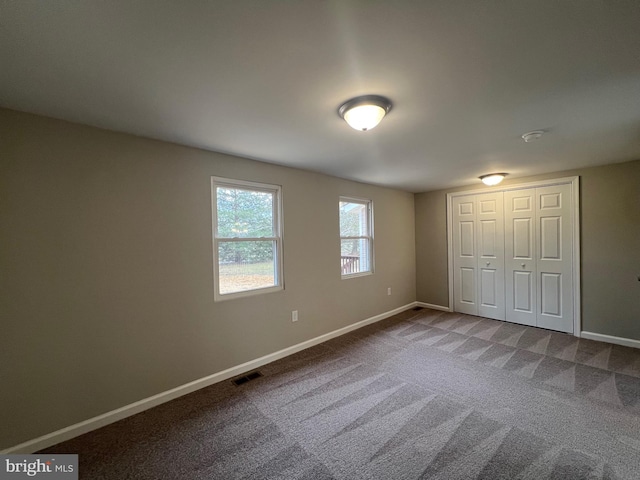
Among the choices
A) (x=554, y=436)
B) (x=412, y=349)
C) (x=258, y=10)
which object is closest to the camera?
(x=258, y=10)

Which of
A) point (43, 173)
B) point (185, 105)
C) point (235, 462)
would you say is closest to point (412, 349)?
point (235, 462)

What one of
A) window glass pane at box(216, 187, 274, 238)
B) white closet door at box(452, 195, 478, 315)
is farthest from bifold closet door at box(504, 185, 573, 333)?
window glass pane at box(216, 187, 274, 238)

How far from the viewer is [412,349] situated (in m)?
3.29

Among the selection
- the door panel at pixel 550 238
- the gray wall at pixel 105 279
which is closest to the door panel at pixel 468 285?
the door panel at pixel 550 238

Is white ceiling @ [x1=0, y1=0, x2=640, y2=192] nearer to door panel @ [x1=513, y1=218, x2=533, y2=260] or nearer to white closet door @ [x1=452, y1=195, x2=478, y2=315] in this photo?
door panel @ [x1=513, y1=218, x2=533, y2=260]

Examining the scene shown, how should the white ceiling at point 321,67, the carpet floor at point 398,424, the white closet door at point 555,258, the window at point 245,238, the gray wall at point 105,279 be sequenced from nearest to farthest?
the white ceiling at point 321,67 < the carpet floor at point 398,424 < the gray wall at point 105,279 < the window at point 245,238 < the white closet door at point 555,258

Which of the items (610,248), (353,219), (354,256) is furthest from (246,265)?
(610,248)

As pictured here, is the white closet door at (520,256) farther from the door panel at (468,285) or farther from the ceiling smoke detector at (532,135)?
the ceiling smoke detector at (532,135)

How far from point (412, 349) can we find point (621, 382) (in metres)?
1.86

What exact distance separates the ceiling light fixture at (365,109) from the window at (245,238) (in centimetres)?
152

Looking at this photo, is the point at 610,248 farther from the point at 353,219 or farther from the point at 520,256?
the point at 353,219

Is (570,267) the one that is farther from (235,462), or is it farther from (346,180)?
(235,462)

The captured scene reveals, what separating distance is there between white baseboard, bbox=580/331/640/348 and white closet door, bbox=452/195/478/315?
1.36 metres

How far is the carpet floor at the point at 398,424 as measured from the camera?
5.30 feet
